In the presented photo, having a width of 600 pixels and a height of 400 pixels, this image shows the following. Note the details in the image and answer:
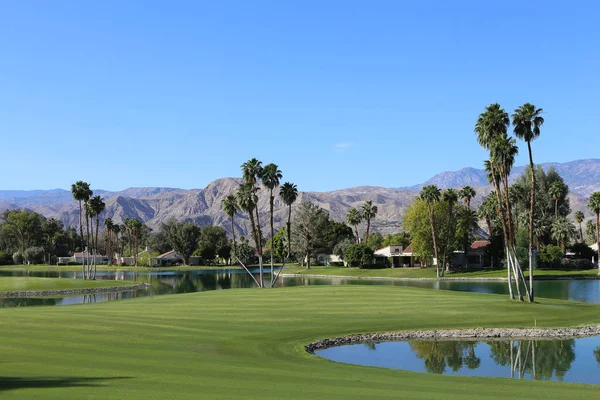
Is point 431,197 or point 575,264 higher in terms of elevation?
point 431,197

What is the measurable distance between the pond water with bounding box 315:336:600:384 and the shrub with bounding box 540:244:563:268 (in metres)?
88.1

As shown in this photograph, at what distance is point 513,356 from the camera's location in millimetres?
33062

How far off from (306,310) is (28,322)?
2019 centimetres

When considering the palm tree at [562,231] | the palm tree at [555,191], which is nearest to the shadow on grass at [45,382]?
the palm tree at [562,231]

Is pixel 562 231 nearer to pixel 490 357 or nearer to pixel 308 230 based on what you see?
pixel 308 230

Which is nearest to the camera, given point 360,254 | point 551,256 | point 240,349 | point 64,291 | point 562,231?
point 240,349

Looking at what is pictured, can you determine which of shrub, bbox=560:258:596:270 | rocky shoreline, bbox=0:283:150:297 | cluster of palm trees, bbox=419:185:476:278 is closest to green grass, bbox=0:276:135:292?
rocky shoreline, bbox=0:283:150:297

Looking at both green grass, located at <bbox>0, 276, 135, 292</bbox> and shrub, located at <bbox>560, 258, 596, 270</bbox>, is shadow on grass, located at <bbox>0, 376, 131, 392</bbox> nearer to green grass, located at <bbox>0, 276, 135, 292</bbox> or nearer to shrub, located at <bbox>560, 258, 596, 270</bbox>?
green grass, located at <bbox>0, 276, 135, 292</bbox>

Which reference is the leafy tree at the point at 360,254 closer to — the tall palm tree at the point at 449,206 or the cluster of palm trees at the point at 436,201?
the cluster of palm trees at the point at 436,201

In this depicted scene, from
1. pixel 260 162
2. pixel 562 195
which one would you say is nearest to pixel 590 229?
pixel 562 195

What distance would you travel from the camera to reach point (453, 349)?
3494 centimetres

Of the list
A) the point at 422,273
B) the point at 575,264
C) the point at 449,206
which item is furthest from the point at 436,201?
the point at 575,264

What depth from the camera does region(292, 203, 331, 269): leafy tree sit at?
16375 centimetres

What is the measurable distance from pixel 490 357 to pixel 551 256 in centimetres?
9636
